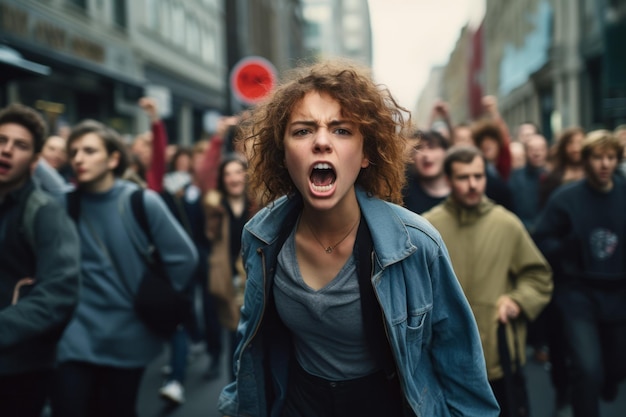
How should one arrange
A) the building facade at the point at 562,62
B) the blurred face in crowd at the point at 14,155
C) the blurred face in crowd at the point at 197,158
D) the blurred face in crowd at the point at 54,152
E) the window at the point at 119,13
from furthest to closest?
the window at the point at 119,13 < the building facade at the point at 562,62 < the blurred face in crowd at the point at 197,158 < the blurred face in crowd at the point at 54,152 < the blurred face in crowd at the point at 14,155

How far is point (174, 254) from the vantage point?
437 cm

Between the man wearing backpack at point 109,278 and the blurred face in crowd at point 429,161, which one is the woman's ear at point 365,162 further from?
the blurred face in crowd at point 429,161

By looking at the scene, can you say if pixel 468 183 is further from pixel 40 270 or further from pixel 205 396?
pixel 205 396

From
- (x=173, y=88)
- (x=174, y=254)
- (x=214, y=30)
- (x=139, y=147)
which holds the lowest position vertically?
(x=174, y=254)

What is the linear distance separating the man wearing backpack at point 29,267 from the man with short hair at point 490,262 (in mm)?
2087

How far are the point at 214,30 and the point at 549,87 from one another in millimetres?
14625

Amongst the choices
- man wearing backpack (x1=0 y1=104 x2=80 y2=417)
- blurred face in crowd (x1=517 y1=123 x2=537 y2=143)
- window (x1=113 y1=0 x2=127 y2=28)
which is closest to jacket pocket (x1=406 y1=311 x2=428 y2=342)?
man wearing backpack (x1=0 y1=104 x2=80 y2=417)

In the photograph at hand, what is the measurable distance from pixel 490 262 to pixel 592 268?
98 centimetres

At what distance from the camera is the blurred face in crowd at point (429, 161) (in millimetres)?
5141

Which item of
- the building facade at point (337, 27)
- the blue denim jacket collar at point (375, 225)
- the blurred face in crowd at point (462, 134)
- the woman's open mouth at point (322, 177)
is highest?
the building facade at point (337, 27)

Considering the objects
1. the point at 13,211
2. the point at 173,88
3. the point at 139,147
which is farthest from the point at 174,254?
the point at 173,88

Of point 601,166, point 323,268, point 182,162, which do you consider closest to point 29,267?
point 323,268

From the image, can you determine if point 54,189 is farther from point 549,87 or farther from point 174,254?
point 549,87

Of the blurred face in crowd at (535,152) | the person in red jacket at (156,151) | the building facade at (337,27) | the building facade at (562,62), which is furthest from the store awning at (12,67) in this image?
the building facade at (337,27)
